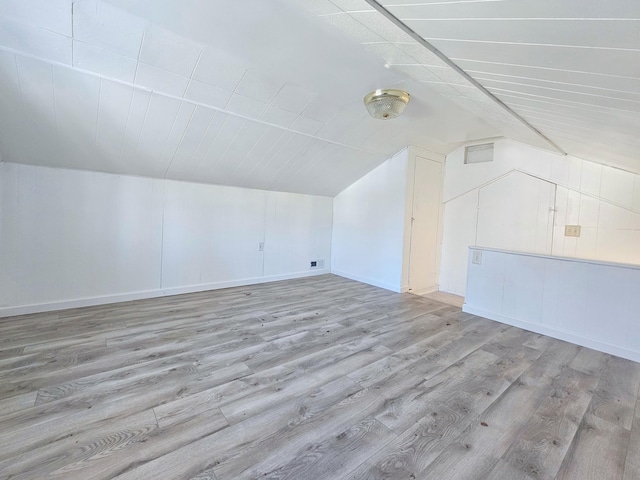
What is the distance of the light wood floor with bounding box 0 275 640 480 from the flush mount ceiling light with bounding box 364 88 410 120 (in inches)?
82.8

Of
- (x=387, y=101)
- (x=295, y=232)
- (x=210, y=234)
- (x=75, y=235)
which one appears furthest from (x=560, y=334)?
(x=75, y=235)

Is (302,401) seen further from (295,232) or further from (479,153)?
(479,153)

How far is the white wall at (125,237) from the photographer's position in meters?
2.83

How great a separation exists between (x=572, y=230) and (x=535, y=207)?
1.55ft

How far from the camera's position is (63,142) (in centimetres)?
266

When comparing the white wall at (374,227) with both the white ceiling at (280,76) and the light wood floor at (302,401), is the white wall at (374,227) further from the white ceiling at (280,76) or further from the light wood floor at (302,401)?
the light wood floor at (302,401)

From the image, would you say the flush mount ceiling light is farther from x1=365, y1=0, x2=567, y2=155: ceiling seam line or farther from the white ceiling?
x1=365, y1=0, x2=567, y2=155: ceiling seam line

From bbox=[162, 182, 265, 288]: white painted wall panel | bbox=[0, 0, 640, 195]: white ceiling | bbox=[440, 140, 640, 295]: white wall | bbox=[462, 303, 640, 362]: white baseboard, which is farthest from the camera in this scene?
bbox=[162, 182, 265, 288]: white painted wall panel

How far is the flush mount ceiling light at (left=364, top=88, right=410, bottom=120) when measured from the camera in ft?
8.29

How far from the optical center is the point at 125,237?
11.0 ft

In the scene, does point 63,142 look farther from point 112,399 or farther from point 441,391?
point 441,391

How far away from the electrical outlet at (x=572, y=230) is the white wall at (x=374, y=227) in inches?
75.3

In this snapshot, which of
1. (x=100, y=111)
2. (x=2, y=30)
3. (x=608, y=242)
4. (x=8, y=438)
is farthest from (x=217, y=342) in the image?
(x=608, y=242)

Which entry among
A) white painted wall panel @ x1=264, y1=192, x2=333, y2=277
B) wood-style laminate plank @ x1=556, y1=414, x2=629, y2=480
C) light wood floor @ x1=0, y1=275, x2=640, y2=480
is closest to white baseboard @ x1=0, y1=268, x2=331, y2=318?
light wood floor @ x1=0, y1=275, x2=640, y2=480
